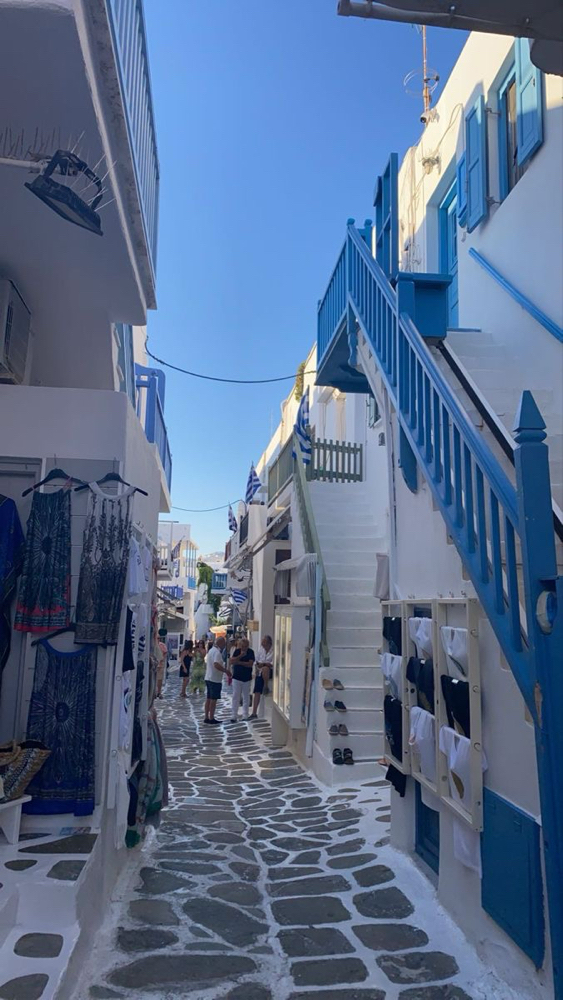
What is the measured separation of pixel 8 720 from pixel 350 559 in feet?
22.2

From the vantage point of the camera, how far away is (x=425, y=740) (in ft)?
15.7

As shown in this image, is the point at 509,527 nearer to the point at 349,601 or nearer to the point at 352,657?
the point at 352,657

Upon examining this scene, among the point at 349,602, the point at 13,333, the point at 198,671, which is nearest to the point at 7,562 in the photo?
the point at 13,333

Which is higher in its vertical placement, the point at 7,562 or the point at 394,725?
the point at 7,562

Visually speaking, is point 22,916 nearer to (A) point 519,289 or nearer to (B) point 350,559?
(A) point 519,289

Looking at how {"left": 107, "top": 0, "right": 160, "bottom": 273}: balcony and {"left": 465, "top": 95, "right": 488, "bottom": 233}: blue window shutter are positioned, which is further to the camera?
{"left": 465, "top": 95, "right": 488, "bottom": 233}: blue window shutter

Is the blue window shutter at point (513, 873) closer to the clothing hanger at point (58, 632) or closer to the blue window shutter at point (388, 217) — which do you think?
the clothing hanger at point (58, 632)

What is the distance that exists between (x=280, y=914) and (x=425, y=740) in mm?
1595

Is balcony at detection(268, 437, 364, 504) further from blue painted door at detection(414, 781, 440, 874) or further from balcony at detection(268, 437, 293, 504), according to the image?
blue painted door at detection(414, 781, 440, 874)

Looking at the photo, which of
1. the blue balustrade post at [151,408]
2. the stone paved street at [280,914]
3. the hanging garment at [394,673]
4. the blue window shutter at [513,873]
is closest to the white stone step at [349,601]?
the stone paved street at [280,914]

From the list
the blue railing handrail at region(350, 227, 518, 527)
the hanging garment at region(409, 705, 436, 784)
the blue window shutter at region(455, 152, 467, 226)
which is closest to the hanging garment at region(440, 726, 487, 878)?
the hanging garment at region(409, 705, 436, 784)

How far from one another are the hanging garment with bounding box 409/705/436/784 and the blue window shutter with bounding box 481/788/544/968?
0.75 m

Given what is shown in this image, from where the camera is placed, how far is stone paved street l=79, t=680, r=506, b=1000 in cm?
392

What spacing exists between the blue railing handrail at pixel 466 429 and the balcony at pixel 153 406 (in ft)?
12.0
